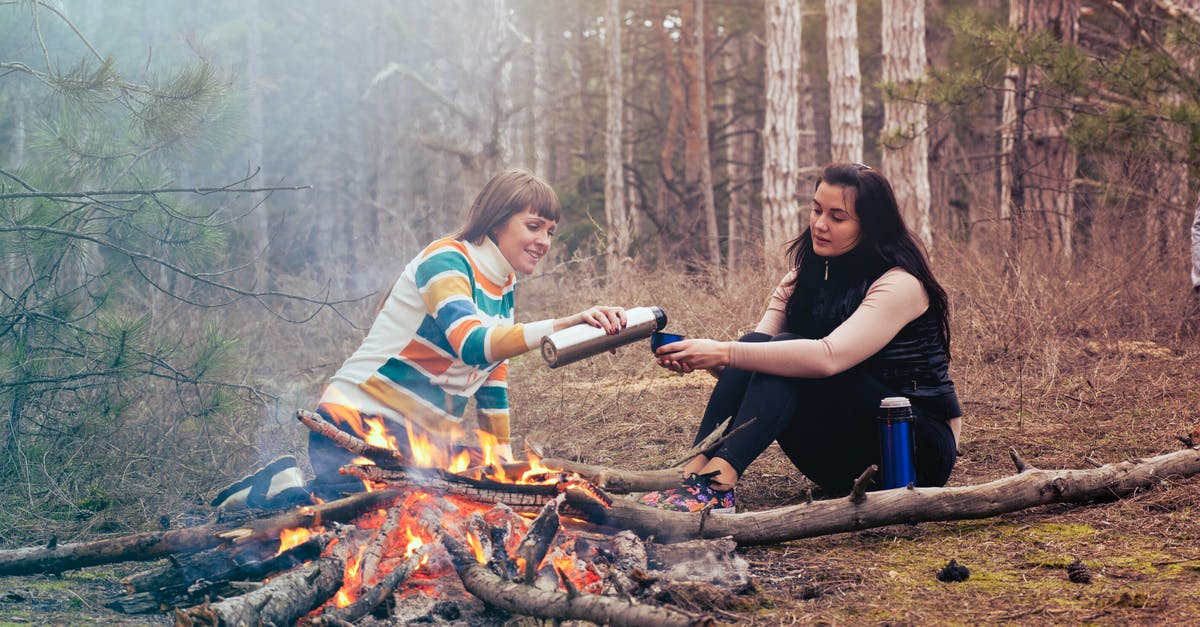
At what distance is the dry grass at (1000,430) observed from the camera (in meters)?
3.01

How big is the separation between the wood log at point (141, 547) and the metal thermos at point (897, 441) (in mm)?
2045

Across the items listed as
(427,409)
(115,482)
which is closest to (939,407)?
(427,409)

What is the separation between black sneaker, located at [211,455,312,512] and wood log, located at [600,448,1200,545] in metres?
1.17

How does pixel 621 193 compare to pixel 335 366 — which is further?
pixel 621 193

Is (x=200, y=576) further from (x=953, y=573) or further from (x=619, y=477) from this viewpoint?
(x=953, y=573)

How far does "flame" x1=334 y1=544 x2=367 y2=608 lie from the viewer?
2916 millimetres

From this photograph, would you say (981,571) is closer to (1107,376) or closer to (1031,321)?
(1107,376)

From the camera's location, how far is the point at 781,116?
13.7 meters

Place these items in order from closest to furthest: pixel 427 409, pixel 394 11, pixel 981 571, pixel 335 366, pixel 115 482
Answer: pixel 981 571, pixel 427 409, pixel 115 482, pixel 335 366, pixel 394 11

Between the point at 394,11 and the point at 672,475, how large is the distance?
67.2ft

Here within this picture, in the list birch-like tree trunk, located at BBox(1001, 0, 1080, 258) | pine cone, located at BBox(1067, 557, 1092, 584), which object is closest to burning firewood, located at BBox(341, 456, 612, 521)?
pine cone, located at BBox(1067, 557, 1092, 584)

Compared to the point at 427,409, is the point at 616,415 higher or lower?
lower

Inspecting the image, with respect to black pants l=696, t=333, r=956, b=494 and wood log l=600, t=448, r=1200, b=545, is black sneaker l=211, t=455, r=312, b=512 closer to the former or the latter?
wood log l=600, t=448, r=1200, b=545

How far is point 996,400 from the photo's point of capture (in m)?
6.19
